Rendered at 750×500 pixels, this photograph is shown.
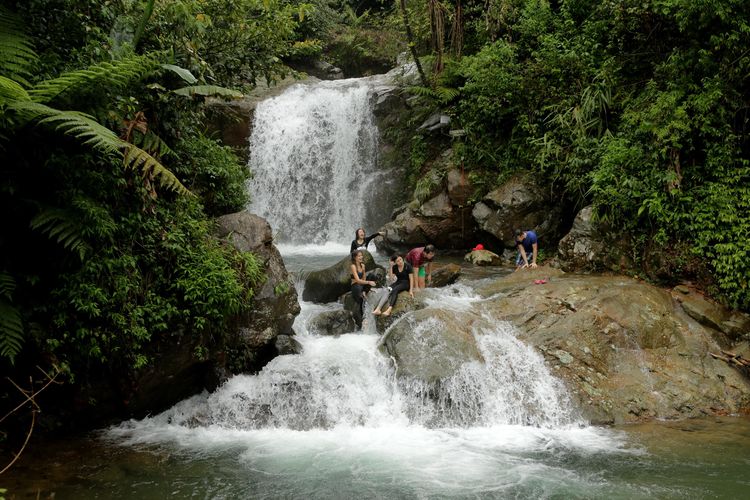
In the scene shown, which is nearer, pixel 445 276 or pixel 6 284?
pixel 6 284

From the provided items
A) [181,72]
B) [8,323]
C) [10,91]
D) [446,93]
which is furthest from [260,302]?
[446,93]

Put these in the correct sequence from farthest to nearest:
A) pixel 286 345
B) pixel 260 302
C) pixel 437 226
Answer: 1. pixel 437 226
2. pixel 286 345
3. pixel 260 302

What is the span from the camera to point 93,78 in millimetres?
5078

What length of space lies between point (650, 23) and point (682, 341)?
23.0 ft

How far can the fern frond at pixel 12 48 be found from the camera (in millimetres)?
5051

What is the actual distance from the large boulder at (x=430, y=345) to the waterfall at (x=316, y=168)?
8.55m

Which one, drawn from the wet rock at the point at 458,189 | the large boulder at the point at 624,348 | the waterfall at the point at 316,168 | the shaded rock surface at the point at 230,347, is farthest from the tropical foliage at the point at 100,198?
the waterfall at the point at 316,168

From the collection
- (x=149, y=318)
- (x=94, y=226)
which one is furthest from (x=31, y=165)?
(x=149, y=318)

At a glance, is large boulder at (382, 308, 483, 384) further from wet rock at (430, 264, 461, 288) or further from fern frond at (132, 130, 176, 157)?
fern frond at (132, 130, 176, 157)

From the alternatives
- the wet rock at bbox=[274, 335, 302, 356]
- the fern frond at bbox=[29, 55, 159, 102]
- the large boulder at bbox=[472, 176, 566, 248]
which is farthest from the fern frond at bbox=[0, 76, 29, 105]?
the large boulder at bbox=[472, 176, 566, 248]

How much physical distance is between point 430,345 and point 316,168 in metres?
10.5

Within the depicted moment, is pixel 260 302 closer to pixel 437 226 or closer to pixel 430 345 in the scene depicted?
pixel 430 345

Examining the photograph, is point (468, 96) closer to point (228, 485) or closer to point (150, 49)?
point (150, 49)

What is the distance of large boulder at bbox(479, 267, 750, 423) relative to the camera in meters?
7.47
